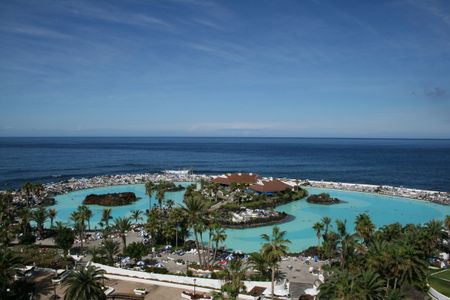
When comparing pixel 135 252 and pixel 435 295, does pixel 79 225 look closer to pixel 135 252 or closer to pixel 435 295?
pixel 135 252

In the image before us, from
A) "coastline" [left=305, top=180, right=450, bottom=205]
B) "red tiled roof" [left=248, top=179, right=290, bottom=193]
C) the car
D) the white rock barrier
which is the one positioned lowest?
the white rock barrier

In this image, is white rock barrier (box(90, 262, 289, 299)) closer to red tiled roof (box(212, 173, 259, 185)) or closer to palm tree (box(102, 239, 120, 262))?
palm tree (box(102, 239, 120, 262))

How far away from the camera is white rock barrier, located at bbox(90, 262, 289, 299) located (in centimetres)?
3262

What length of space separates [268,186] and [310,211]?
1211 centimetres

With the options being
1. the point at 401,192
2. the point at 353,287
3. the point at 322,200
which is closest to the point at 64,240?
the point at 353,287

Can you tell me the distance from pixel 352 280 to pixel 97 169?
127 metres

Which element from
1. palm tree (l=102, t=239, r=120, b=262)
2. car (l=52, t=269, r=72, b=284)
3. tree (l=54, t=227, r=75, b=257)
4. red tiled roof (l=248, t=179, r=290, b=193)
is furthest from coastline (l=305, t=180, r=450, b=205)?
car (l=52, t=269, r=72, b=284)

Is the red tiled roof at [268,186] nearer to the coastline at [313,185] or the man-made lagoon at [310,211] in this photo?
the man-made lagoon at [310,211]

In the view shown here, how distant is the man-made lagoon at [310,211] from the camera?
167ft

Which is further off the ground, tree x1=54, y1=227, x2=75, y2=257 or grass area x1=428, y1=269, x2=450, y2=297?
tree x1=54, y1=227, x2=75, y2=257

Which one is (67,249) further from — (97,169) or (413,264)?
(97,169)

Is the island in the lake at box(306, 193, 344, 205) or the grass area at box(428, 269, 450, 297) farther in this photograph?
the island in the lake at box(306, 193, 344, 205)

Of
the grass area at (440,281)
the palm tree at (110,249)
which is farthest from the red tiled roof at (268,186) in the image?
the palm tree at (110,249)

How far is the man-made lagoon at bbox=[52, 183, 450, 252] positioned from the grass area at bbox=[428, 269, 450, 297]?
51.0 ft
